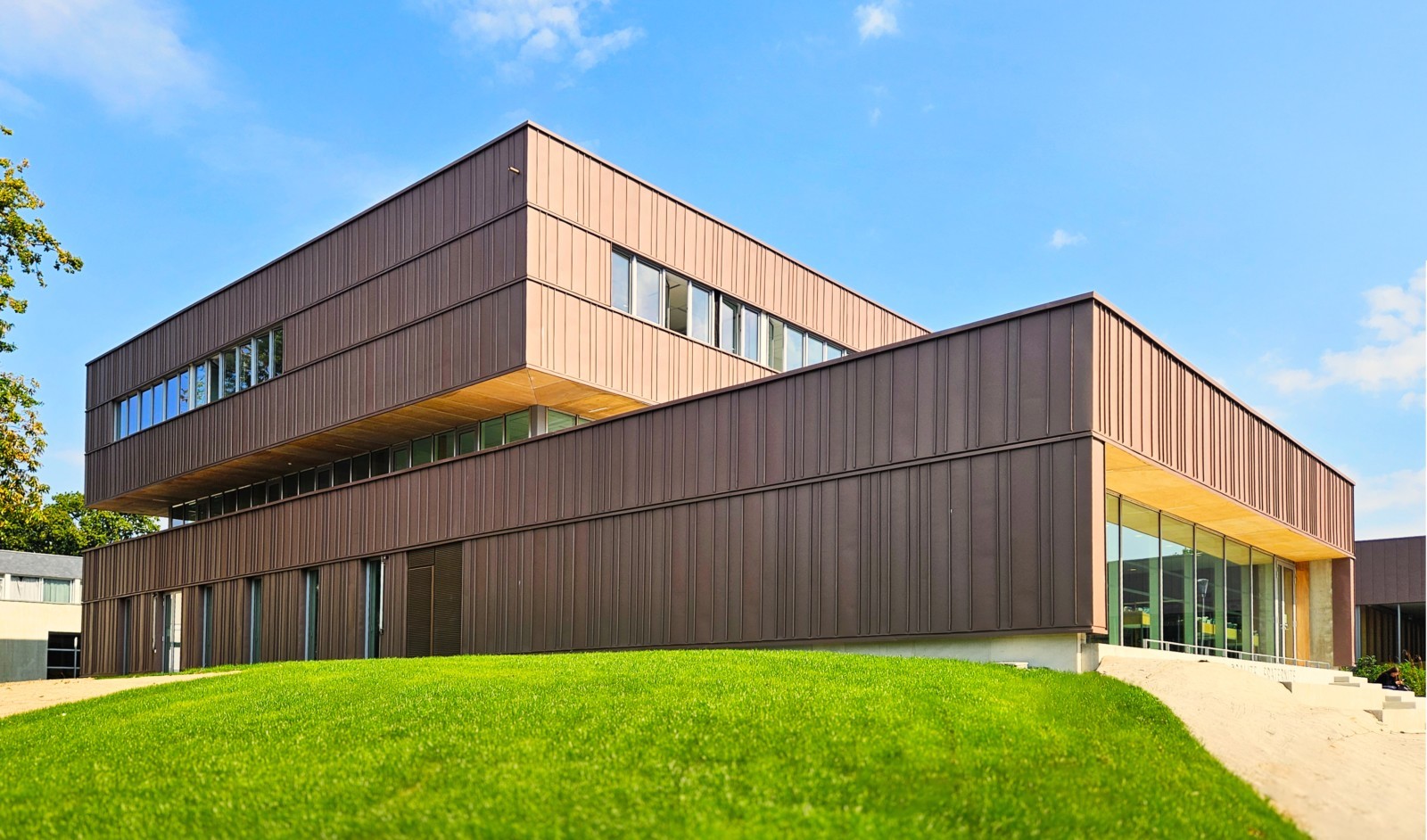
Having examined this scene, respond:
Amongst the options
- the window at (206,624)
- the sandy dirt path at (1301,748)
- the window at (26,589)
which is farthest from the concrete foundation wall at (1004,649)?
the window at (26,589)

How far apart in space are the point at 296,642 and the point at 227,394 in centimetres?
757

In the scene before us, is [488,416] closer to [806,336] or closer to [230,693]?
[806,336]

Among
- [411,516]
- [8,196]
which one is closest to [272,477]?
[411,516]

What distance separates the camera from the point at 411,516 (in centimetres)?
2802

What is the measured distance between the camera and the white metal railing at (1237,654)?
834 inches

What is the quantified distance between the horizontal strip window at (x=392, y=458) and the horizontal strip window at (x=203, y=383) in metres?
2.78

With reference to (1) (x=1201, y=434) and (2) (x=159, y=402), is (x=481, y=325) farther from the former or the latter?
(2) (x=159, y=402)

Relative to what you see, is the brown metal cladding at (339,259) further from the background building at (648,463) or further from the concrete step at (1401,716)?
the concrete step at (1401,716)

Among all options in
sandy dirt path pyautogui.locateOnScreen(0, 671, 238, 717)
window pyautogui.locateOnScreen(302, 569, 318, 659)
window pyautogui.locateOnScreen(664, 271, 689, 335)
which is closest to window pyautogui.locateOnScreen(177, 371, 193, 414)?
window pyautogui.locateOnScreen(302, 569, 318, 659)

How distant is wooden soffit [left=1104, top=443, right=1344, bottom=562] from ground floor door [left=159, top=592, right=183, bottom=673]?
26.1 meters

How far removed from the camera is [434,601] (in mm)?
27109

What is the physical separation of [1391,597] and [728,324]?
2230 centimetres

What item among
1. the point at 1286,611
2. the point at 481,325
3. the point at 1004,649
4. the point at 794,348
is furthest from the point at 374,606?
the point at 1286,611

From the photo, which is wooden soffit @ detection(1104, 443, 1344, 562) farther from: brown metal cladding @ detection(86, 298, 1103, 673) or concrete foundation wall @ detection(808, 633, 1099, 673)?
concrete foundation wall @ detection(808, 633, 1099, 673)
